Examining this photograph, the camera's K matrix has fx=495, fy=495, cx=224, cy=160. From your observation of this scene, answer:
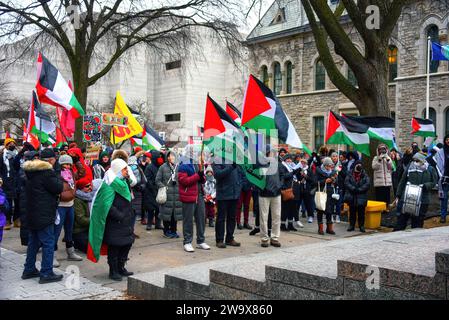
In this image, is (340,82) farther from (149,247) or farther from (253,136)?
(149,247)

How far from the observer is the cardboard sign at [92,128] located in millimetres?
13398

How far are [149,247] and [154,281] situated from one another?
125 inches

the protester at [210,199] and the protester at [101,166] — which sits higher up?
the protester at [101,166]

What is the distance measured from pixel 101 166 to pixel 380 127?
6.64m

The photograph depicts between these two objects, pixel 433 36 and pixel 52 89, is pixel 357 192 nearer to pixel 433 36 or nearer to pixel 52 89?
pixel 52 89

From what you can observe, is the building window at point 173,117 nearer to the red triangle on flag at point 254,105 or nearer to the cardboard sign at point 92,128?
the cardboard sign at point 92,128

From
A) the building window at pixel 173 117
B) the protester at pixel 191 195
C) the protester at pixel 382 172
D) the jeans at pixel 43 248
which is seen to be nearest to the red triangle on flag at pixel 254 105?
the protester at pixel 191 195

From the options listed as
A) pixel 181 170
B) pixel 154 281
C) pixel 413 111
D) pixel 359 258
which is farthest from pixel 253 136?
pixel 413 111

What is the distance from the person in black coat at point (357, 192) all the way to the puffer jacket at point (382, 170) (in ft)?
5.88

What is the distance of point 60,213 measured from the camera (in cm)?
778

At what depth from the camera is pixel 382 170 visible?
42.4 feet

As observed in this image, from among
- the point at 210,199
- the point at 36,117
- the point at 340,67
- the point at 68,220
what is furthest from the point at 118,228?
the point at 340,67

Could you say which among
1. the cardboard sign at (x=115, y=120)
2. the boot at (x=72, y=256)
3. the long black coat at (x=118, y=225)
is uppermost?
the cardboard sign at (x=115, y=120)
